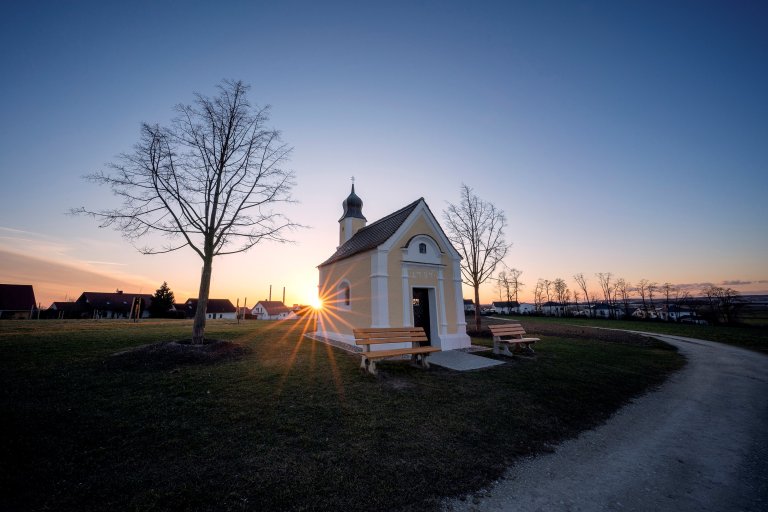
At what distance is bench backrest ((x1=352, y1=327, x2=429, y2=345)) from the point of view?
950 centimetres

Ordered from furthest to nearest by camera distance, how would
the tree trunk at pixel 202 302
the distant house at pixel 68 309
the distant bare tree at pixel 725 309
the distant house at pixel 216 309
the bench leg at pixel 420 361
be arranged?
the distant house at pixel 216 309, the distant house at pixel 68 309, the distant bare tree at pixel 725 309, the tree trunk at pixel 202 302, the bench leg at pixel 420 361

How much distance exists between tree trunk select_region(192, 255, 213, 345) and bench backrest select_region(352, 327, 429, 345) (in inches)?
274

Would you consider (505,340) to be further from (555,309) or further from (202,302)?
(555,309)

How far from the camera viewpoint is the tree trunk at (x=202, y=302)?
12219 mm

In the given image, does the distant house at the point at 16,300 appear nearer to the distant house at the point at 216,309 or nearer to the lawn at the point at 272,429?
the distant house at the point at 216,309

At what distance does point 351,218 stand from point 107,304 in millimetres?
66755

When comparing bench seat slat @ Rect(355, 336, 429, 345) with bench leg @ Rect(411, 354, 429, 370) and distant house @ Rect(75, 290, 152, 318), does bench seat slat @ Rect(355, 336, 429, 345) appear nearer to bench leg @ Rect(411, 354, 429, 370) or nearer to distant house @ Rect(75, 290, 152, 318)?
bench leg @ Rect(411, 354, 429, 370)

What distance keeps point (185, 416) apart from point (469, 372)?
301 inches

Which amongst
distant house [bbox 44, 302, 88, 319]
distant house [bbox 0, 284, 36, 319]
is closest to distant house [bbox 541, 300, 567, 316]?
distant house [bbox 0, 284, 36, 319]

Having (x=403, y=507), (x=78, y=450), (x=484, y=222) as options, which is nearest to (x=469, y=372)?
(x=403, y=507)

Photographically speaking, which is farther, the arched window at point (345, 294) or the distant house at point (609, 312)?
the distant house at point (609, 312)

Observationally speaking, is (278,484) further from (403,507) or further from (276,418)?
(276,418)

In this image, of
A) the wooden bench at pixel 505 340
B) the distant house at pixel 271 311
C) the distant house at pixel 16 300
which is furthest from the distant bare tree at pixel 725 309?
the distant house at pixel 16 300

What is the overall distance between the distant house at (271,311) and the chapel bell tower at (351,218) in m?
60.7
